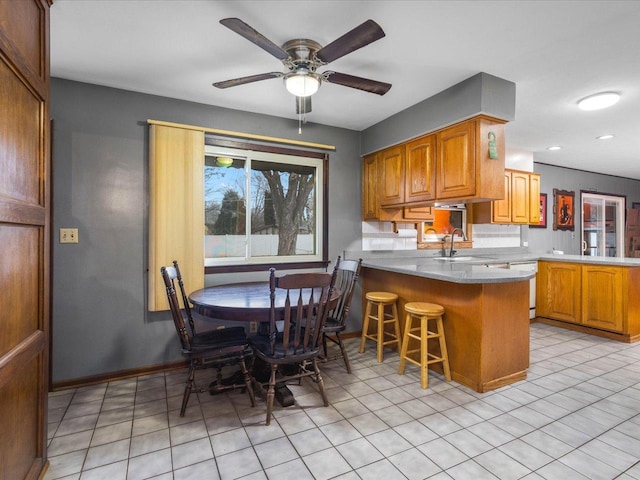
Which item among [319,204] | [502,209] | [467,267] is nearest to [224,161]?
[319,204]

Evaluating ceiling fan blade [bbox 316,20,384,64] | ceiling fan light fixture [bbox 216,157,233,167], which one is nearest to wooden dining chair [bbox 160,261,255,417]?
ceiling fan light fixture [bbox 216,157,233,167]

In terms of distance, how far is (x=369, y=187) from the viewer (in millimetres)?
3951

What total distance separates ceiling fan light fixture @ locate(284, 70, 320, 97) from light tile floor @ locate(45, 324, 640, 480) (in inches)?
85.1

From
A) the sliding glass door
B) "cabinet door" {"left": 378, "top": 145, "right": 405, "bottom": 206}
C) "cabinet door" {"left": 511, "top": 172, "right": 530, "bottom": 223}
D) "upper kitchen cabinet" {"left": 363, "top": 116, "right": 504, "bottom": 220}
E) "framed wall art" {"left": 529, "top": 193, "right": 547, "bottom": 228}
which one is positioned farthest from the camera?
the sliding glass door

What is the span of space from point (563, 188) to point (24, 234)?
282 inches

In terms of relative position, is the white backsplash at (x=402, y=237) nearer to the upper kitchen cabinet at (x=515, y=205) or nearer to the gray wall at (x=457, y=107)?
the upper kitchen cabinet at (x=515, y=205)

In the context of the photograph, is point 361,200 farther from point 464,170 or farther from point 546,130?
point 546,130

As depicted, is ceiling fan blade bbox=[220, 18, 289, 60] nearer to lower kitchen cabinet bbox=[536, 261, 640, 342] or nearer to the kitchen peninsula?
the kitchen peninsula

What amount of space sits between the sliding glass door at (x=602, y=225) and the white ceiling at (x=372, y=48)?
3.60 m

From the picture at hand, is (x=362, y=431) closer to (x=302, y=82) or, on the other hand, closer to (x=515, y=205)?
(x=302, y=82)

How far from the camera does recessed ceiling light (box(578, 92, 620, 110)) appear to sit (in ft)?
9.71

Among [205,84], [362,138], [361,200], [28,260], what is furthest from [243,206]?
[28,260]

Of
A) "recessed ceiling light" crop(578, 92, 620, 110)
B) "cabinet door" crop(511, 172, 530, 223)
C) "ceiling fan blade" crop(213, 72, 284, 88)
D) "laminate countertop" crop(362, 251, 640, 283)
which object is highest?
"recessed ceiling light" crop(578, 92, 620, 110)

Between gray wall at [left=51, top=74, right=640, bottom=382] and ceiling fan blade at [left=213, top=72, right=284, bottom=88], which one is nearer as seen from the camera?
ceiling fan blade at [left=213, top=72, right=284, bottom=88]
